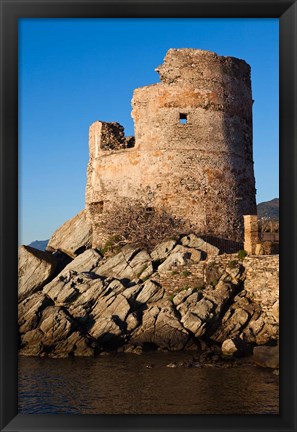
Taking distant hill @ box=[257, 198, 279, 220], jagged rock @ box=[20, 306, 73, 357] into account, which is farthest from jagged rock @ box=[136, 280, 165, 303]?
distant hill @ box=[257, 198, 279, 220]

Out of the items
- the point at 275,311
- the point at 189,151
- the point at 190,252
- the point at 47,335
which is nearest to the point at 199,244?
the point at 190,252

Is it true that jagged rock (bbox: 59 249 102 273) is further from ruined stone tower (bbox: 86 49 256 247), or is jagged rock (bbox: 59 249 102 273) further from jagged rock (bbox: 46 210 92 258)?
jagged rock (bbox: 46 210 92 258)

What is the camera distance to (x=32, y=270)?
78.0 feet

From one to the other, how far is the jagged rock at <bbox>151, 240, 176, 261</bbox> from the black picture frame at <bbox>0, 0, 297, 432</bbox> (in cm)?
1488

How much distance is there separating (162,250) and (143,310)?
120 inches

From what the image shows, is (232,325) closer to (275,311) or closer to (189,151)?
(275,311)

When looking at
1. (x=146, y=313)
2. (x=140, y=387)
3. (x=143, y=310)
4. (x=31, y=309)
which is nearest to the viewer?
(x=140, y=387)

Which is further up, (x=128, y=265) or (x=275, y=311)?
(x=128, y=265)

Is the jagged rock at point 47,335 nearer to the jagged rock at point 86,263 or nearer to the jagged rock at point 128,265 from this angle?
the jagged rock at point 128,265

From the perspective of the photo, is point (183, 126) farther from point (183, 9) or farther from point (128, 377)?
point (183, 9)

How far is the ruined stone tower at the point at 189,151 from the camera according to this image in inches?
992

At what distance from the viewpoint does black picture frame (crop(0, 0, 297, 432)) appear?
7832mm
